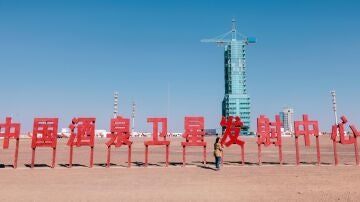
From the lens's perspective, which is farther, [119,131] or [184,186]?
[119,131]

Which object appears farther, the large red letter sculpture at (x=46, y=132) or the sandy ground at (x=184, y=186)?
the large red letter sculpture at (x=46, y=132)

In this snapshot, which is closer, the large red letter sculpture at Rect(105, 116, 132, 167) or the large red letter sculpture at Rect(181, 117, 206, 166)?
the large red letter sculpture at Rect(105, 116, 132, 167)

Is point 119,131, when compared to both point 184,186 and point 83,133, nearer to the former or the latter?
point 83,133

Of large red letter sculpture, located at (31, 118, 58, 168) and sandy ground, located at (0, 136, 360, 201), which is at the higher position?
large red letter sculpture, located at (31, 118, 58, 168)

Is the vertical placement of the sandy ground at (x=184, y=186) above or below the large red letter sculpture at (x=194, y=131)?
below

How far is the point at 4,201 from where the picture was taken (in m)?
11.0

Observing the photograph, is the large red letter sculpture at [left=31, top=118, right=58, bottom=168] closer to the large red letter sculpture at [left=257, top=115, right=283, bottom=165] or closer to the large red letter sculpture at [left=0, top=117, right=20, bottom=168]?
the large red letter sculpture at [left=0, top=117, right=20, bottom=168]

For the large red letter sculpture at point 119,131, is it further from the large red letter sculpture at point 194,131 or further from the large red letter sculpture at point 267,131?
the large red letter sculpture at point 267,131

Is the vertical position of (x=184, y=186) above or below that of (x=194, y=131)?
Result: below

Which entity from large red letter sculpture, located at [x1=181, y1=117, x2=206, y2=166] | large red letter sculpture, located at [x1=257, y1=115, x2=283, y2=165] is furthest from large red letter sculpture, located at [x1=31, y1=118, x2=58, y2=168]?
large red letter sculpture, located at [x1=257, y1=115, x2=283, y2=165]

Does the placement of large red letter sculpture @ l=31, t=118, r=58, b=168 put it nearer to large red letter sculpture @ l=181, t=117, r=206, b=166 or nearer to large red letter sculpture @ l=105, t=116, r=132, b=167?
large red letter sculpture @ l=105, t=116, r=132, b=167

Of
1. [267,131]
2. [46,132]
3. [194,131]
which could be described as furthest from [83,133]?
[267,131]

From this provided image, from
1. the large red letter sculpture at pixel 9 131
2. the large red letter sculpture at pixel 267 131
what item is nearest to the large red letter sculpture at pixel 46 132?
the large red letter sculpture at pixel 9 131

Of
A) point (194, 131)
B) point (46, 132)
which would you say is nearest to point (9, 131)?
point (46, 132)
